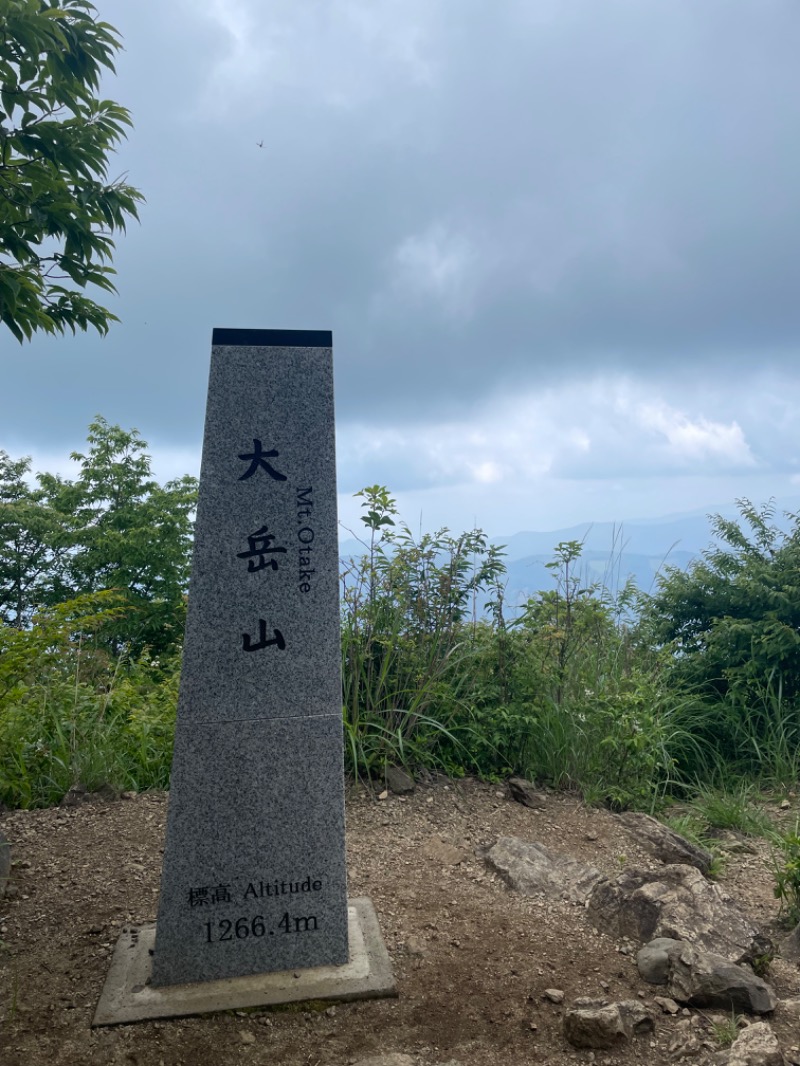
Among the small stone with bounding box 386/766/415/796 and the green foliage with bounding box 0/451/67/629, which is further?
the green foliage with bounding box 0/451/67/629

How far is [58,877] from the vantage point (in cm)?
391

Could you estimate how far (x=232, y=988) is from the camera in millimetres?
2998

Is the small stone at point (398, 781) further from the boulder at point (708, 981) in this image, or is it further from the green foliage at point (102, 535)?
the green foliage at point (102, 535)

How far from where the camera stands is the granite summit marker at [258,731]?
119 inches

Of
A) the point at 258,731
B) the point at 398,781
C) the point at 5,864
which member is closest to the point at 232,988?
the point at 258,731

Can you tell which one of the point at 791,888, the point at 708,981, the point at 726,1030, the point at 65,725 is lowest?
the point at 726,1030

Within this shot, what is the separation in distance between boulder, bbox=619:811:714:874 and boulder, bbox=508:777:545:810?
1.61ft

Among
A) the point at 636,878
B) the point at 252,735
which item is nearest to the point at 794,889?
the point at 636,878

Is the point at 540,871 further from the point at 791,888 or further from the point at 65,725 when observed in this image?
the point at 65,725

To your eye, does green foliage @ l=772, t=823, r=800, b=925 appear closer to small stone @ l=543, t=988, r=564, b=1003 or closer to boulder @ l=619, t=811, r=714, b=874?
boulder @ l=619, t=811, r=714, b=874

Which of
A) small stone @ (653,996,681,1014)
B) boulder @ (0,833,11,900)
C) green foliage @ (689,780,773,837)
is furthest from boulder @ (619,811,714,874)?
boulder @ (0,833,11,900)

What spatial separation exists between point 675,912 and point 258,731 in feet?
5.88

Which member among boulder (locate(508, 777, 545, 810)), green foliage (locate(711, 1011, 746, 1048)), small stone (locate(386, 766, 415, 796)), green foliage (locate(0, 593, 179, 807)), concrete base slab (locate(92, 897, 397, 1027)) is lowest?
green foliage (locate(711, 1011, 746, 1048))

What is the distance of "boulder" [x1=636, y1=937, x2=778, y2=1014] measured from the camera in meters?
2.90
